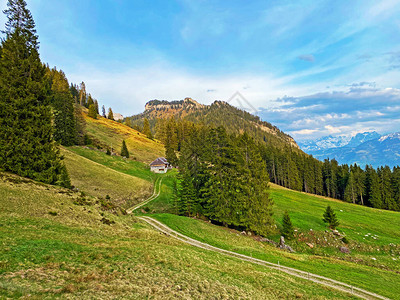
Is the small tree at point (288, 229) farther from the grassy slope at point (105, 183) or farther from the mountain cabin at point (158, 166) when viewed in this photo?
the mountain cabin at point (158, 166)

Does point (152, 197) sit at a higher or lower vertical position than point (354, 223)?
higher

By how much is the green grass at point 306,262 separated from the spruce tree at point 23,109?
1953 cm

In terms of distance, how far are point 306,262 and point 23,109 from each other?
136ft

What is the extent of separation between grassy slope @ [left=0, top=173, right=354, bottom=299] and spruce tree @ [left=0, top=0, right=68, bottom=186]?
3856 mm

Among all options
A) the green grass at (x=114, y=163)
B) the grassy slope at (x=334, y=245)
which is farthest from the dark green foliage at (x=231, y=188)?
the green grass at (x=114, y=163)

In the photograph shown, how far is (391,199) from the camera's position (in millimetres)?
80125

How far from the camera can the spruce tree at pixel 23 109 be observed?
83.5 feet

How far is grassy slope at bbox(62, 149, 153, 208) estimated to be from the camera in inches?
1757

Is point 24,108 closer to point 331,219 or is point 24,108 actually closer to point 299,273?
point 299,273

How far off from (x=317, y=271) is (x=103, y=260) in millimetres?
21897

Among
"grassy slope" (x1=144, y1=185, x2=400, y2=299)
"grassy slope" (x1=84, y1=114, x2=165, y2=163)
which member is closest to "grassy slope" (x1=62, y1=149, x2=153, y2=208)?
"grassy slope" (x1=144, y1=185, x2=400, y2=299)

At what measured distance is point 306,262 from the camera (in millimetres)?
25625

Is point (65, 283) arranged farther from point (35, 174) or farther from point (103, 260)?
point (35, 174)

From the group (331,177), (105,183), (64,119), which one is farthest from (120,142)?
(331,177)
